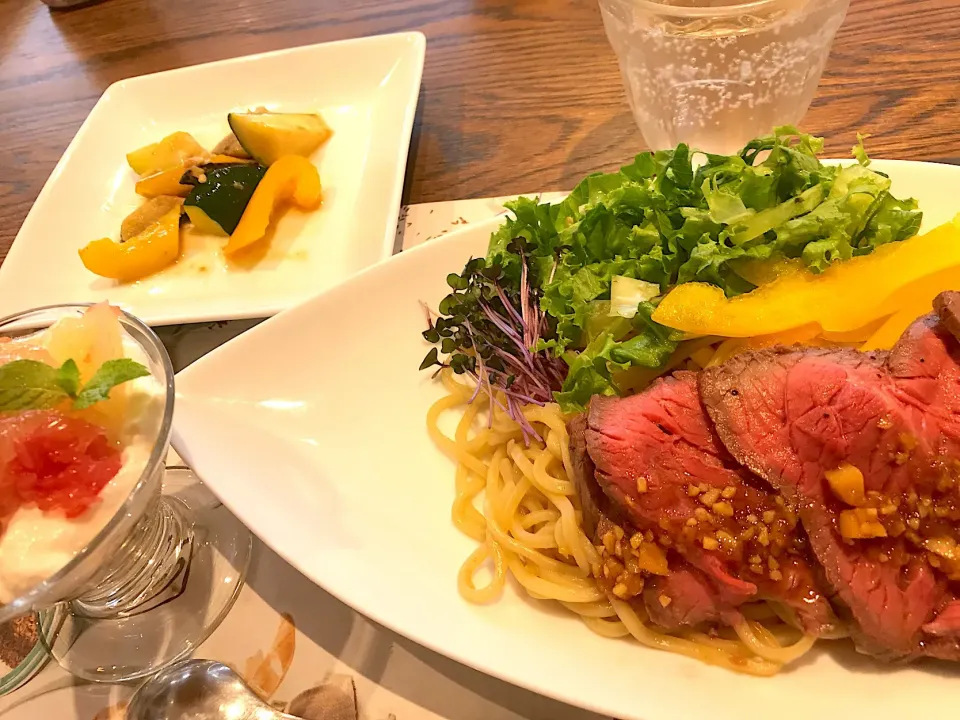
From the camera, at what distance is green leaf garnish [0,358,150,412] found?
1750mm

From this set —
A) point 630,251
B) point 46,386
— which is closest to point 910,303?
point 630,251

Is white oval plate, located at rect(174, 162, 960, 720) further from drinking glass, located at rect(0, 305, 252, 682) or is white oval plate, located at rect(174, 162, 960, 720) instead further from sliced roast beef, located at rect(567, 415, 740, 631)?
drinking glass, located at rect(0, 305, 252, 682)

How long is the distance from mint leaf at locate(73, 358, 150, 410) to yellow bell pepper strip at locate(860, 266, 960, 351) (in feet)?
6.67

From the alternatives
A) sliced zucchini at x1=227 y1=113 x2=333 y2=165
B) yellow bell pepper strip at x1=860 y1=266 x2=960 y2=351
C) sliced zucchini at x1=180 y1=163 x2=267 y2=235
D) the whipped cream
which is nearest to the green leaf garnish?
the whipped cream

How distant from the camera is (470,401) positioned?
242 cm

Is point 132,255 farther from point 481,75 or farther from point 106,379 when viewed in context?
point 481,75

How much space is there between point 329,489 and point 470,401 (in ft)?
1.83

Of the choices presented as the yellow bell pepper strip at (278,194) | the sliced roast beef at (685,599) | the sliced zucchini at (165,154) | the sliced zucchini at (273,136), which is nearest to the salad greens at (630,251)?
the sliced roast beef at (685,599)

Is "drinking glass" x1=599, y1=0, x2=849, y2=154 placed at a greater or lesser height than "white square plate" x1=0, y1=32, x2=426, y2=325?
greater

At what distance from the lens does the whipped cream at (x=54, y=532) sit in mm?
1659

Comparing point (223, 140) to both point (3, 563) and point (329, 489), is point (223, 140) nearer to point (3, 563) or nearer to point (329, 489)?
point (329, 489)

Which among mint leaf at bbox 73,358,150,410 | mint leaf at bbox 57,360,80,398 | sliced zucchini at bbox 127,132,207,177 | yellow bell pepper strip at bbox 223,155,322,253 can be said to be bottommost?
yellow bell pepper strip at bbox 223,155,322,253

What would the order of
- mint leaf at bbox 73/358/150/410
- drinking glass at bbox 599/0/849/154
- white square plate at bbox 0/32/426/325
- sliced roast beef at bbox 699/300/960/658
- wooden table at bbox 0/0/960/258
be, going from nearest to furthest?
sliced roast beef at bbox 699/300/960/658 < mint leaf at bbox 73/358/150/410 < drinking glass at bbox 599/0/849/154 < white square plate at bbox 0/32/426/325 < wooden table at bbox 0/0/960/258

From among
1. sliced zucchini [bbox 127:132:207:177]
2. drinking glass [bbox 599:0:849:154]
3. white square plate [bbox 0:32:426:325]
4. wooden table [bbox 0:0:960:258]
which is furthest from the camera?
sliced zucchini [bbox 127:132:207:177]
